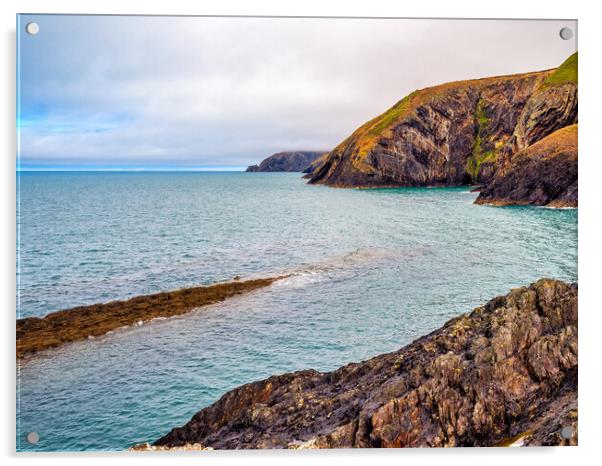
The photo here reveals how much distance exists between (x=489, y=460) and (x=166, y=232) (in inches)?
450

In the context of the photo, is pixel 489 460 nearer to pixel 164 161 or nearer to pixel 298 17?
pixel 298 17

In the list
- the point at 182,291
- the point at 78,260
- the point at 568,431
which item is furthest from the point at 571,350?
the point at 78,260

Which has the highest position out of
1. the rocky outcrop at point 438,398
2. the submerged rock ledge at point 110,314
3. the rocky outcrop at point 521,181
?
the rocky outcrop at point 521,181

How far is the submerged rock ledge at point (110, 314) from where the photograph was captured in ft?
22.2

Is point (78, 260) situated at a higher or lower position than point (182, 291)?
higher

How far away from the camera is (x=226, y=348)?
7340 mm

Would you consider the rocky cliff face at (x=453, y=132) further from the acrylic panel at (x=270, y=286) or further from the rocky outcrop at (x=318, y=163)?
the acrylic panel at (x=270, y=286)

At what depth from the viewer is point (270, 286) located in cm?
1074

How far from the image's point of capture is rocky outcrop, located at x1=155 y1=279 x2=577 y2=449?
18.9 feet

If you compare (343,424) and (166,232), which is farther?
(166,232)

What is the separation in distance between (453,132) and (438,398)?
26.8 metres

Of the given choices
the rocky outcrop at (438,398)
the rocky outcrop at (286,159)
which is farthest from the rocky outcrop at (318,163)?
the rocky outcrop at (438,398)

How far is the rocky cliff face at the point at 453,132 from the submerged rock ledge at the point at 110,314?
4483 millimetres
